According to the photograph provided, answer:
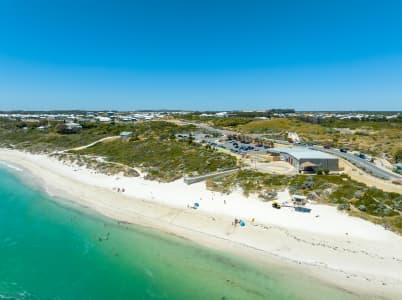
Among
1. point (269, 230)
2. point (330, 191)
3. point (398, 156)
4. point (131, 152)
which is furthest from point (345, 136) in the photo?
point (269, 230)

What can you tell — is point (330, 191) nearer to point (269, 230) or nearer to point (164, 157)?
point (269, 230)

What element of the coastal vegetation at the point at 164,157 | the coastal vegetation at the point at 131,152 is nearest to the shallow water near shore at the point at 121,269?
the coastal vegetation at the point at 164,157

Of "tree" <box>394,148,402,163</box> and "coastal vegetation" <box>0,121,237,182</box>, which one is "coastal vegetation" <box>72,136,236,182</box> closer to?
"coastal vegetation" <box>0,121,237,182</box>

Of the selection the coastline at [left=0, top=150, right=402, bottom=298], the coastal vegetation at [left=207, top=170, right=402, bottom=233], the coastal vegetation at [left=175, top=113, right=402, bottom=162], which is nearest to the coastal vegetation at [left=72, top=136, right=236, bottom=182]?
the coastline at [left=0, top=150, right=402, bottom=298]

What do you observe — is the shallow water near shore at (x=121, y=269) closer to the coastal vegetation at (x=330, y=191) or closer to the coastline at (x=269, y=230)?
the coastline at (x=269, y=230)

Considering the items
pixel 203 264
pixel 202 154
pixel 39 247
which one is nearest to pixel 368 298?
pixel 203 264

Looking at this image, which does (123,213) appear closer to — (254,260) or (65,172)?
(254,260)
